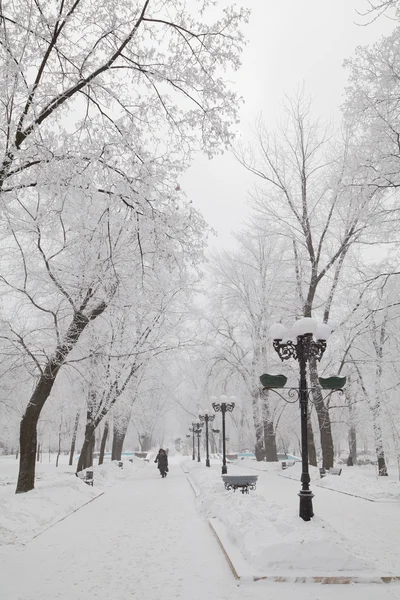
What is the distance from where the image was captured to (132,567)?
638 centimetres

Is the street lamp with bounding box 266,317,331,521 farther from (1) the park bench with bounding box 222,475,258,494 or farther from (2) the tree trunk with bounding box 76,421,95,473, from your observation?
(2) the tree trunk with bounding box 76,421,95,473

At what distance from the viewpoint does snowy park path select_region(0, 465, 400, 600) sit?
5246 millimetres

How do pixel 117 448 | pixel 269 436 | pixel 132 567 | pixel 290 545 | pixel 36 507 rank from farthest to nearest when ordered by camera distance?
pixel 117 448 → pixel 269 436 → pixel 36 507 → pixel 132 567 → pixel 290 545

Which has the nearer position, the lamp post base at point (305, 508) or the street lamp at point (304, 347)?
the lamp post base at point (305, 508)

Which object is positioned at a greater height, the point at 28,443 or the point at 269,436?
the point at 269,436

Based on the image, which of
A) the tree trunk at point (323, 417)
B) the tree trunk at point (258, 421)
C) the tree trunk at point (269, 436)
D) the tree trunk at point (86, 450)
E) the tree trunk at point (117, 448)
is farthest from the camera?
the tree trunk at point (117, 448)

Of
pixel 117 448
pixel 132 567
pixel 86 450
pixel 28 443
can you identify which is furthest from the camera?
pixel 117 448

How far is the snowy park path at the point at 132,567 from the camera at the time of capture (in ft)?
17.2

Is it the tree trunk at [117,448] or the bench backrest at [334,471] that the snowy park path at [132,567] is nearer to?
the bench backrest at [334,471]

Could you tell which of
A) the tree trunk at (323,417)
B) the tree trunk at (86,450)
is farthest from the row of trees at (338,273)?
the tree trunk at (86,450)

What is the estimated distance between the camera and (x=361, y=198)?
10.3 m

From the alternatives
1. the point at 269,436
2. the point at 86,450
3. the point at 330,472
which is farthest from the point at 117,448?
the point at 330,472

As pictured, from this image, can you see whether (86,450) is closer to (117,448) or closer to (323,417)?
(117,448)

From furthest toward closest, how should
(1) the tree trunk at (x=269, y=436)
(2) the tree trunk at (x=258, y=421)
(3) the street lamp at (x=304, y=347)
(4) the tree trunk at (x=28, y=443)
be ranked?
(2) the tree trunk at (x=258, y=421) → (1) the tree trunk at (x=269, y=436) → (4) the tree trunk at (x=28, y=443) → (3) the street lamp at (x=304, y=347)
